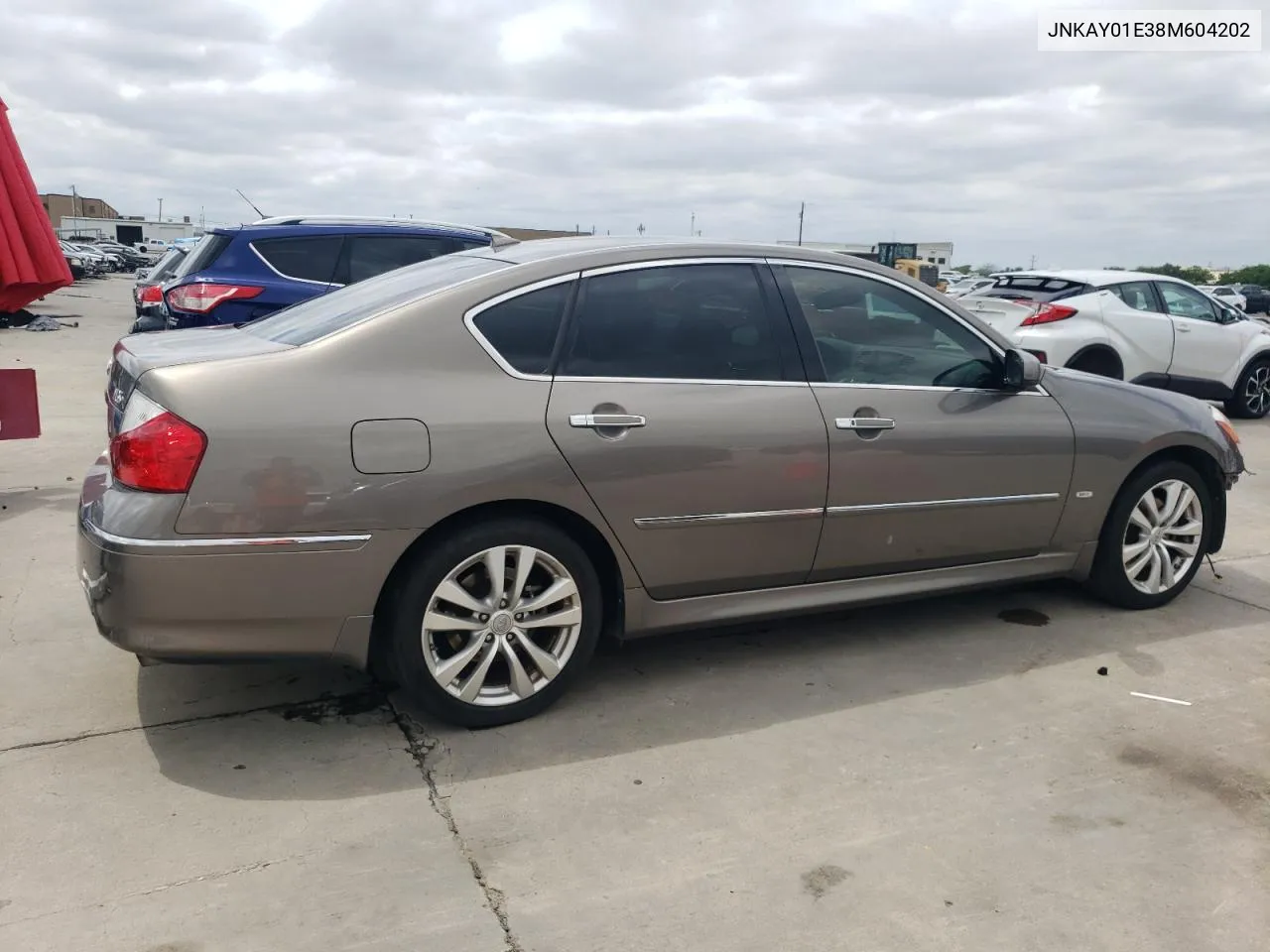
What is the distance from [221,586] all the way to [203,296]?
5.30 meters

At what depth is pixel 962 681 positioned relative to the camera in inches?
160

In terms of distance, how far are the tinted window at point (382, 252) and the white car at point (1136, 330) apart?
16.4 feet

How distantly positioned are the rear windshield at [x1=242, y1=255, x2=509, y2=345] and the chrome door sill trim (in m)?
1.03

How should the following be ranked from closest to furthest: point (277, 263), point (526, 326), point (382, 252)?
point (526, 326)
point (277, 263)
point (382, 252)

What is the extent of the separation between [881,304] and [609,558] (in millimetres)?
1553

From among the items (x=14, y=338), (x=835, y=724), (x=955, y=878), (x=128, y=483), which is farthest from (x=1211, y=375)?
(x=14, y=338)

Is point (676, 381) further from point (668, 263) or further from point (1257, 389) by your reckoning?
point (1257, 389)

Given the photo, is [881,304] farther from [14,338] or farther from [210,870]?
[14,338]

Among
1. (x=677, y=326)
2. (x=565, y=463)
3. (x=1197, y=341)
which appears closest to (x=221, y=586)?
(x=565, y=463)

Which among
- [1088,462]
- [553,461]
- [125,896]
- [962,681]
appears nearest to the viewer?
[125,896]

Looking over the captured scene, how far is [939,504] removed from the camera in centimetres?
416

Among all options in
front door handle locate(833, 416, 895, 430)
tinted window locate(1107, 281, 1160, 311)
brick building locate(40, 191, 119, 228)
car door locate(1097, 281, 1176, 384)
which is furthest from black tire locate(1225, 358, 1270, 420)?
brick building locate(40, 191, 119, 228)

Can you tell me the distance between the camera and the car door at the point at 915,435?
13.1 feet

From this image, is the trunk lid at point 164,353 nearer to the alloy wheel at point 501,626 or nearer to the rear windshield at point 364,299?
the rear windshield at point 364,299
